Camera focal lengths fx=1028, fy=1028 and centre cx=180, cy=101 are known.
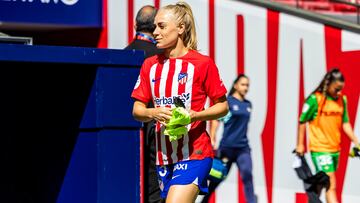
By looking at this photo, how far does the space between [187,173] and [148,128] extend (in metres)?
1.45

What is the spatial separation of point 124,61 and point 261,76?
7246 millimetres

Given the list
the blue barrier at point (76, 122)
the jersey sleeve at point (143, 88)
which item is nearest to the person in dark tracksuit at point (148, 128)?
the blue barrier at point (76, 122)

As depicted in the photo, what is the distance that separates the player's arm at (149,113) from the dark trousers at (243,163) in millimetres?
6761

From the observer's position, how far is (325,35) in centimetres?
1340

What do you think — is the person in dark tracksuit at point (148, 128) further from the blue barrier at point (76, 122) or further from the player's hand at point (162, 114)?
the player's hand at point (162, 114)

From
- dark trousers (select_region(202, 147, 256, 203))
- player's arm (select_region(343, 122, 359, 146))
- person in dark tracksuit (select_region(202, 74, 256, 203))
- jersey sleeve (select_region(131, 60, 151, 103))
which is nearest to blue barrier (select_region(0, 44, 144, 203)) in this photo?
jersey sleeve (select_region(131, 60, 151, 103))

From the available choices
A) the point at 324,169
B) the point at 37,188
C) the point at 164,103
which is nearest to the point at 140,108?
the point at 164,103

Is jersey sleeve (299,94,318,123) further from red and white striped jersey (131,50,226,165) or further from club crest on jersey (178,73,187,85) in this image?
club crest on jersey (178,73,187,85)

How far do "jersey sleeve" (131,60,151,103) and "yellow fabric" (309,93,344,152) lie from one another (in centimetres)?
585

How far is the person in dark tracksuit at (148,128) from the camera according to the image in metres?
7.32

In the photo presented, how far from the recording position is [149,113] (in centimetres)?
592

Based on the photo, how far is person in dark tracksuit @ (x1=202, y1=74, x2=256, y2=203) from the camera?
41.5 feet

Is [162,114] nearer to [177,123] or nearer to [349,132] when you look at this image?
[177,123]

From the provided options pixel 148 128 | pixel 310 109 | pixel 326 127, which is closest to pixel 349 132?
pixel 326 127
